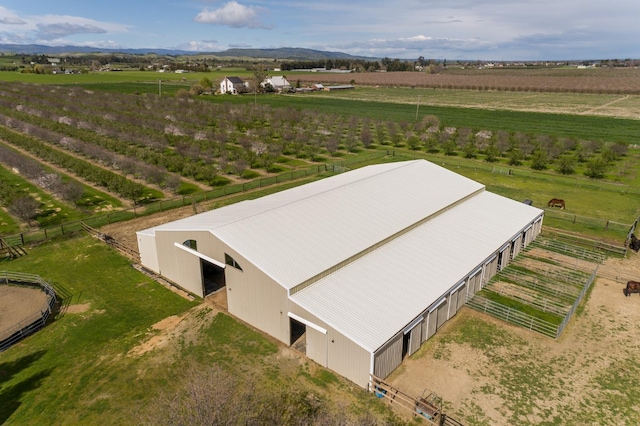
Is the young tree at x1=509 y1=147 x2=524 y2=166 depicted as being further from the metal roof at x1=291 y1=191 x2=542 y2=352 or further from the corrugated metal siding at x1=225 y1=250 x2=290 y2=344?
the corrugated metal siding at x1=225 y1=250 x2=290 y2=344

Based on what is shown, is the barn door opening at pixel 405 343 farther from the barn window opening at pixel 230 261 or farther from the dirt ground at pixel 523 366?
the barn window opening at pixel 230 261

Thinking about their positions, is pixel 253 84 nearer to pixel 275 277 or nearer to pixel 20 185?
pixel 20 185

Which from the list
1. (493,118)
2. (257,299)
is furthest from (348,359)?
(493,118)

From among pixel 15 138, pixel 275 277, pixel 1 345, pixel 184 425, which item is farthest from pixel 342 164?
pixel 15 138

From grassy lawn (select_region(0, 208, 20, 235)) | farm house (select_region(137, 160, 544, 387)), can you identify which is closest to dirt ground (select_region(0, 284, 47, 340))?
farm house (select_region(137, 160, 544, 387))

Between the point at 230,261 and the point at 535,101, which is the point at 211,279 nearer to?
the point at 230,261

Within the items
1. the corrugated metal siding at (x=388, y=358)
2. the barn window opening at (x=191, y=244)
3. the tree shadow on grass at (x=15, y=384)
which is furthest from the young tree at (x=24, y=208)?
the corrugated metal siding at (x=388, y=358)
